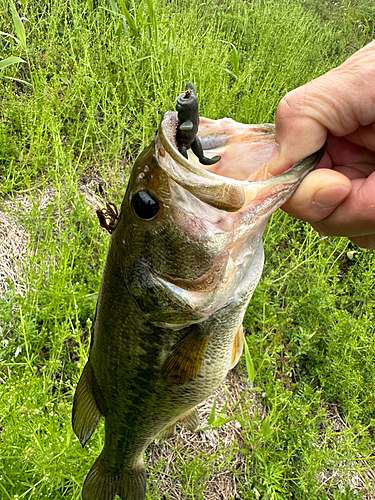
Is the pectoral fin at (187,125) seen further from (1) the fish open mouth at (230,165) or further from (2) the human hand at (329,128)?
(2) the human hand at (329,128)

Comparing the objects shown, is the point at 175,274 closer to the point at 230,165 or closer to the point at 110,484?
the point at 230,165

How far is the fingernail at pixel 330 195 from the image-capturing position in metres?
1.23

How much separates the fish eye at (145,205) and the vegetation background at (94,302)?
0.92 m

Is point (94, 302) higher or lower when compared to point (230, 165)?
lower

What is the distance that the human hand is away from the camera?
118cm

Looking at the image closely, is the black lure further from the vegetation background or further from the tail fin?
the tail fin

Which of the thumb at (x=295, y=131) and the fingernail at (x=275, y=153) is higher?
the thumb at (x=295, y=131)

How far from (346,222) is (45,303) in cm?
186

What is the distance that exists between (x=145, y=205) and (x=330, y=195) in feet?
1.84

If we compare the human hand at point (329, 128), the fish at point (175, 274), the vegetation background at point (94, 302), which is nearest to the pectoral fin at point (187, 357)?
the fish at point (175, 274)

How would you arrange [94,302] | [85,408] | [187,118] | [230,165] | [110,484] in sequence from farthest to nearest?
1. [94,302]
2. [110,484]
3. [85,408]
4. [230,165]
5. [187,118]

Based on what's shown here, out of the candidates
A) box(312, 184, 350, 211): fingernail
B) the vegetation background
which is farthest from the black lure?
the vegetation background

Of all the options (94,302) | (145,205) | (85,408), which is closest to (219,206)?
(145,205)

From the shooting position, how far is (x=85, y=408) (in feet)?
4.89
